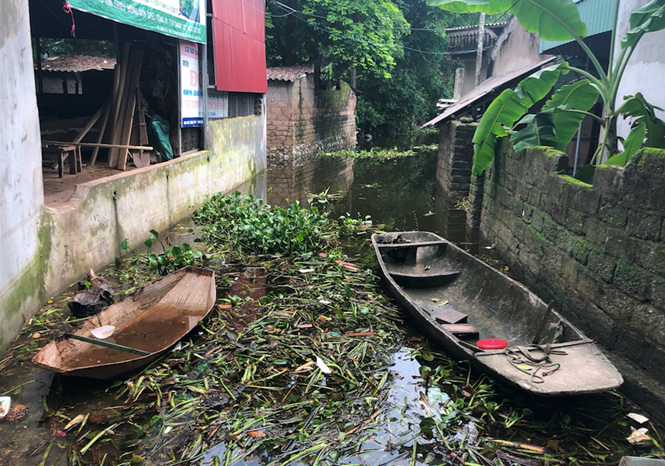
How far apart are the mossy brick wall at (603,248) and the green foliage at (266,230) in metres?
3.32

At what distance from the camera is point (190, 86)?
1102 centimetres

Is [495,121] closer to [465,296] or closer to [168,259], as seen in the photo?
[465,296]

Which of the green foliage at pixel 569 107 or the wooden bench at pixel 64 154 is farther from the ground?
the green foliage at pixel 569 107

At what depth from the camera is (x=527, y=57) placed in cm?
1491

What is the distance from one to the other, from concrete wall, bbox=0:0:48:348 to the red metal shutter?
7061 millimetres

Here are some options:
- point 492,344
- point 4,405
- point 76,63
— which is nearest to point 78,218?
point 4,405

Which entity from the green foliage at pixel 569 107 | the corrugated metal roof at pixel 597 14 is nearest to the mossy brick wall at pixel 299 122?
the corrugated metal roof at pixel 597 14

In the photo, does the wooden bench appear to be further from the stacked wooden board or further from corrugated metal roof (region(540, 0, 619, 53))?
corrugated metal roof (region(540, 0, 619, 53))

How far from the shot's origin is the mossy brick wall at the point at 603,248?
4.47 meters

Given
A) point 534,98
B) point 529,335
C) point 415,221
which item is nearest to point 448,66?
point 415,221

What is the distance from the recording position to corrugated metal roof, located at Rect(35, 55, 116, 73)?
1750 centimetres

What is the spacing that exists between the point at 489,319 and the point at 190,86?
806 centimetres

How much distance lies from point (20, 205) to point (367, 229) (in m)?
6.69

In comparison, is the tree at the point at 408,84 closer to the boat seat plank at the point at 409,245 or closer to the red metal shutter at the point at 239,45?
the red metal shutter at the point at 239,45
